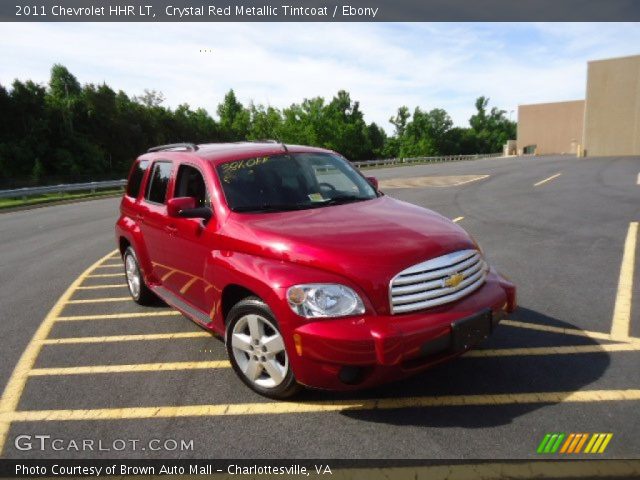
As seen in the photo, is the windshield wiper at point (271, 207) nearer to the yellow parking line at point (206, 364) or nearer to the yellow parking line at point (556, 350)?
the yellow parking line at point (206, 364)

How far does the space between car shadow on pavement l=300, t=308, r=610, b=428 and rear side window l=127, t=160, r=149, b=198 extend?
11.4 ft

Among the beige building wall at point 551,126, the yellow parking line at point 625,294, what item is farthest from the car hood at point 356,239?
the beige building wall at point 551,126

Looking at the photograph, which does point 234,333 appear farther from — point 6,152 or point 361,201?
point 6,152

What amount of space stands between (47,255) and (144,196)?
5295 mm

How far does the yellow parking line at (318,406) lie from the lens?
3318 millimetres

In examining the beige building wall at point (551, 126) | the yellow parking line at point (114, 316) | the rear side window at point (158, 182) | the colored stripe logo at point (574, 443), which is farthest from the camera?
the beige building wall at point (551, 126)

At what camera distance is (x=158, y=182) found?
5098mm

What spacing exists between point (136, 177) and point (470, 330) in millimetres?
4436

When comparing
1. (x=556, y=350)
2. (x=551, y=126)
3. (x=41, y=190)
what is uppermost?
(x=551, y=126)

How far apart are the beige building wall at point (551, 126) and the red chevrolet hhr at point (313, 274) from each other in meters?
73.2

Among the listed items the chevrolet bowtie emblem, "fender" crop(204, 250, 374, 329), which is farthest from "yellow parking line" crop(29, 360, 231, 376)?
the chevrolet bowtie emblem

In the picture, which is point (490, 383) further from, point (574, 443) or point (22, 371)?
point (22, 371)

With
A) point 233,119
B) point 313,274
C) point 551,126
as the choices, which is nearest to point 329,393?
point 313,274

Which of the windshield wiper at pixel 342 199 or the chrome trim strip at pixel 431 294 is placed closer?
the chrome trim strip at pixel 431 294
